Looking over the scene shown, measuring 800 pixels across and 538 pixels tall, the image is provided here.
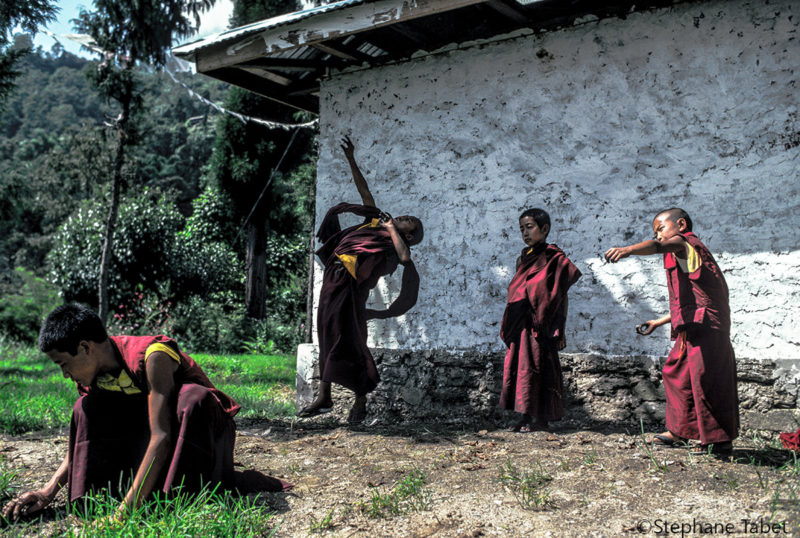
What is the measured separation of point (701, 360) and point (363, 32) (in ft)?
14.1

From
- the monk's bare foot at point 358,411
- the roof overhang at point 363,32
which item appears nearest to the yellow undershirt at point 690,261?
the roof overhang at point 363,32

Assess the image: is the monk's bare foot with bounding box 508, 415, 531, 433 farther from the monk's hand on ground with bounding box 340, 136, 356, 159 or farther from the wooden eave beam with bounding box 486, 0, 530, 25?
the wooden eave beam with bounding box 486, 0, 530, 25

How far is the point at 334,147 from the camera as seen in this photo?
22.4 feet

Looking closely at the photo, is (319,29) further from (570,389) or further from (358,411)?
(570,389)

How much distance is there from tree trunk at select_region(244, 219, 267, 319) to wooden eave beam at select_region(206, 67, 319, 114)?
31.2 feet

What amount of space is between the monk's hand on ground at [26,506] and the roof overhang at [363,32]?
4.28 m

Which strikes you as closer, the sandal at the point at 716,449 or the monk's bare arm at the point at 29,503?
the monk's bare arm at the point at 29,503

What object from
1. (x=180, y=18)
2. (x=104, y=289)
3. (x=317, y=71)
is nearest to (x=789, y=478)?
(x=317, y=71)

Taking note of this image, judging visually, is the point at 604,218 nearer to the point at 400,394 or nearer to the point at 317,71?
the point at 400,394

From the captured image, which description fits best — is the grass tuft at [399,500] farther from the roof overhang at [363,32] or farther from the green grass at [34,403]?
the roof overhang at [363,32]

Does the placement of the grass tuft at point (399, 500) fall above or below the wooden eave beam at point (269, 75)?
below

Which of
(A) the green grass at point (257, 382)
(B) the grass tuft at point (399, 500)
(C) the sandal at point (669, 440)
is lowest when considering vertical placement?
(A) the green grass at point (257, 382)

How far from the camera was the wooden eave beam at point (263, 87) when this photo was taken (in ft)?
23.2

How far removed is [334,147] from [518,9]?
7.67ft
